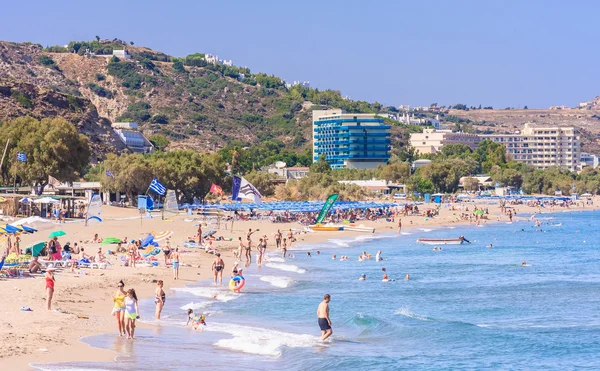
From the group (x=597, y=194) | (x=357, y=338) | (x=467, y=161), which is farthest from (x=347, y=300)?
(x=597, y=194)

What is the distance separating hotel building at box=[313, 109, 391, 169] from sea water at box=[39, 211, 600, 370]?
127 m

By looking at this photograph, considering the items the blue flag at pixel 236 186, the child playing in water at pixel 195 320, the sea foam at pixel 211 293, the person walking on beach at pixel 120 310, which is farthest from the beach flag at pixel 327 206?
the person walking on beach at pixel 120 310

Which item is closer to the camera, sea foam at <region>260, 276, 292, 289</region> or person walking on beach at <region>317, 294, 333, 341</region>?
person walking on beach at <region>317, 294, 333, 341</region>

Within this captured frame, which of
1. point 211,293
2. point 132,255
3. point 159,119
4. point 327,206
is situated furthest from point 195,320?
Result: point 159,119

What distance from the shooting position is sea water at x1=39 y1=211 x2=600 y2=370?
18.5 m

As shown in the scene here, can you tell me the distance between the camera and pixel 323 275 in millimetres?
35469

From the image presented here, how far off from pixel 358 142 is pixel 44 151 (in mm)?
111764

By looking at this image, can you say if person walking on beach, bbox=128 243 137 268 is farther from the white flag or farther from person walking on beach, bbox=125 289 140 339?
person walking on beach, bbox=125 289 140 339

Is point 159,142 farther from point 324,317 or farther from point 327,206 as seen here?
point 324,317

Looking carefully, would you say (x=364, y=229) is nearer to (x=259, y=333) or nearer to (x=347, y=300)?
(x=347, y=300)

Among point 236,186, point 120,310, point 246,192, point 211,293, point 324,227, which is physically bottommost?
point 211,293

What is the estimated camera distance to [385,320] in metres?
24.2

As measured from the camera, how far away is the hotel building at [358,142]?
6703 inches

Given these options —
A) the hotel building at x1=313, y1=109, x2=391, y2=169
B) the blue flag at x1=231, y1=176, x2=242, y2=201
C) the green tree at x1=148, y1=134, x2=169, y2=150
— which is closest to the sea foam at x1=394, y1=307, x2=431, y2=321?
the blue flag at x1=231, y1=176, x2=242, y2=201
